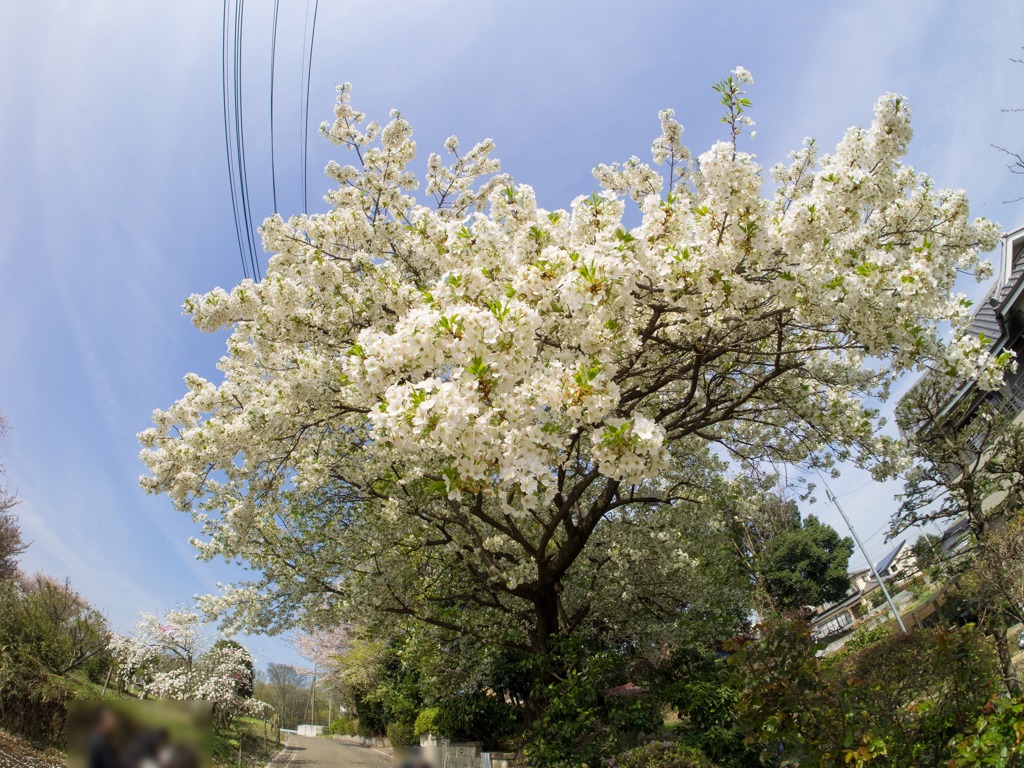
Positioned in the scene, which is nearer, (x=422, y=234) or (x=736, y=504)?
(x=422, y=234)

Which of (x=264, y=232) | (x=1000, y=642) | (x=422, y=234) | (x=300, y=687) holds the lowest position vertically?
Result: (x=1000, y=642)

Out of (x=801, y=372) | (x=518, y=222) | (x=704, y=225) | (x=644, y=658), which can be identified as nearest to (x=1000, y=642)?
(x=644, y=658)

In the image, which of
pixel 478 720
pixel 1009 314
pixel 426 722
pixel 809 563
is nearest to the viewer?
pixel 478 720

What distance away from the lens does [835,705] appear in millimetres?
4371

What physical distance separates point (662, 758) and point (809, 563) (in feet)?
128

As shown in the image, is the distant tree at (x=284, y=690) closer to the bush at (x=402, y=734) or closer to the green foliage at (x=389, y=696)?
the green foliage at (x=389, y=696)

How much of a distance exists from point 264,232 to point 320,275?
1.12 meters

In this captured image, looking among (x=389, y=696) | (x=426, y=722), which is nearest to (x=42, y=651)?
(x=426, y=722)

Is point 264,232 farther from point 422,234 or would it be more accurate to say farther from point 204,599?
point 204,599

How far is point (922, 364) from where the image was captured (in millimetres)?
5770

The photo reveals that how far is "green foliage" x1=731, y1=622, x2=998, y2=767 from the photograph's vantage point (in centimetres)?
429

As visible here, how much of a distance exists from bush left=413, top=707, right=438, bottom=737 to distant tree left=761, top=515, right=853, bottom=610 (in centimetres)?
2883

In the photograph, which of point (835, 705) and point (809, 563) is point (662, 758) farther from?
point (809, 563)

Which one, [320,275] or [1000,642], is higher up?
[320,275]
